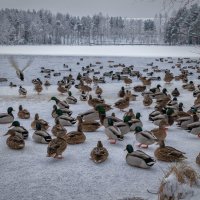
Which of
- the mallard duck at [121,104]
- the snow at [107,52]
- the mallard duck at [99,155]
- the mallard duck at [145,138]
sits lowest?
the mallard duck at [99,155]

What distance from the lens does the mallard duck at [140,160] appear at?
746 centimetres

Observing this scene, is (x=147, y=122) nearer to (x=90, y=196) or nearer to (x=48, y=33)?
(x=90, y=196)

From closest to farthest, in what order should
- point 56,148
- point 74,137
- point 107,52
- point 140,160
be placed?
point 140,160 < point 56,148 < point 74,137 < point 107,52

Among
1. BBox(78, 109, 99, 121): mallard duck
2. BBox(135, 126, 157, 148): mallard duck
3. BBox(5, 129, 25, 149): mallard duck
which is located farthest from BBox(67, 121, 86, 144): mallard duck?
BBox(78, 109, 99, 121): mallard duck

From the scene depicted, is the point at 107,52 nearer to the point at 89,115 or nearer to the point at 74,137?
the point at 89,115

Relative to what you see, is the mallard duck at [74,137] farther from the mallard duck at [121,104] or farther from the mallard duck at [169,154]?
the mallard duck at [121,104]

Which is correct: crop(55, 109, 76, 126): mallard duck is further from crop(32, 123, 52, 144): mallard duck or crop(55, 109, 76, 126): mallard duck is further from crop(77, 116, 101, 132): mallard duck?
crop(32, 123, 52, 144): mallard duck

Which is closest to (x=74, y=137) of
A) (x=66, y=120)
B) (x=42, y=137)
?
(x=42, y=137)

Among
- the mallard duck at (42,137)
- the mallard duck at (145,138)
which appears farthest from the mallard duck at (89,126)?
the mallard duck at (145,138)

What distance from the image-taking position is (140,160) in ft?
24.8

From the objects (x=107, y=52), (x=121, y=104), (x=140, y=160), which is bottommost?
(x=140, y=160)

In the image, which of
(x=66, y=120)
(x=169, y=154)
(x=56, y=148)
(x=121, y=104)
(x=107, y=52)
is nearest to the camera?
(x=169, y=154)

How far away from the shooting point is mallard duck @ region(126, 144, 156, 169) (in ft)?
24.5

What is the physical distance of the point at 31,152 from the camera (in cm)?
→ 869
